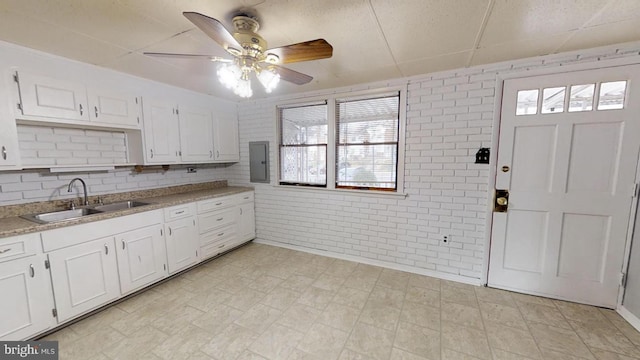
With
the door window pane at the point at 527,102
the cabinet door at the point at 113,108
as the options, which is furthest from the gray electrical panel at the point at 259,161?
the door window pane at the point at 527,102

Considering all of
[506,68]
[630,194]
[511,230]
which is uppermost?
[506,68]

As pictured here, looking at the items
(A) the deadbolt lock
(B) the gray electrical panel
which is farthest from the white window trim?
(A) the deadbolt lock

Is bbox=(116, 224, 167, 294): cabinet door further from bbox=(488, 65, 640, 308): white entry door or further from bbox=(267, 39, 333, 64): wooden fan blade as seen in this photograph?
bbox=(488, 65, 640, 308): white entry door

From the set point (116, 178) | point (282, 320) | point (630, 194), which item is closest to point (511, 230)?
point (630, 194)

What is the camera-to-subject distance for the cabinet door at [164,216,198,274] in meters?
2.76

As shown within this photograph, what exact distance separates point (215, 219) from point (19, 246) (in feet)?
5.67

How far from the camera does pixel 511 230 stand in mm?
2525

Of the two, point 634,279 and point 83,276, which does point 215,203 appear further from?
point 634,279

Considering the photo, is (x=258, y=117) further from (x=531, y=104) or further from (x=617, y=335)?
(x=617, y=335)

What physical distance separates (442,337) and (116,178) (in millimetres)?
3786

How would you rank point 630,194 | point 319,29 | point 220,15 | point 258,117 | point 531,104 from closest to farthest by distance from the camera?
point 220,15, point 319,29, point 630,194, point 531,104, point 258,117

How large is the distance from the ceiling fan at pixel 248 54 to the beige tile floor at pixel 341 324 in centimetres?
194

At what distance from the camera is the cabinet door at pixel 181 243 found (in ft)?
9.07

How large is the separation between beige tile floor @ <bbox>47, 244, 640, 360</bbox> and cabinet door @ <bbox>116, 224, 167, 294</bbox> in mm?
179
